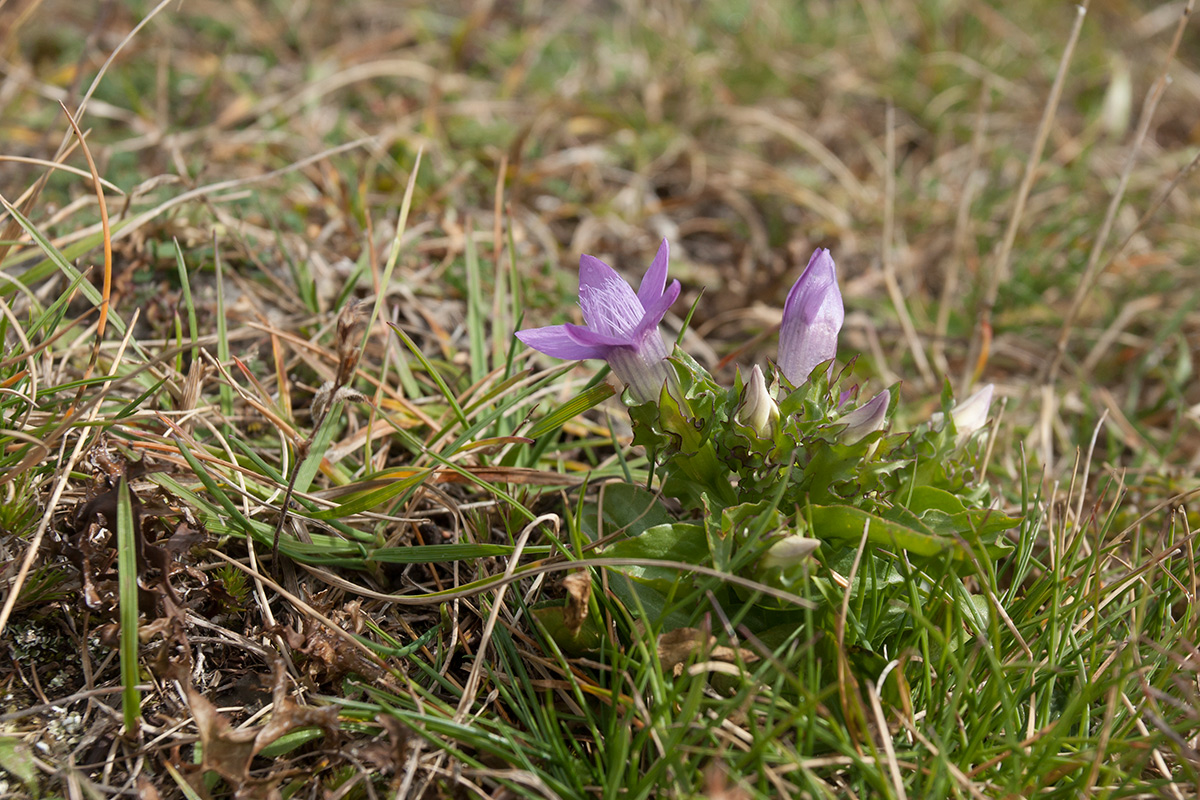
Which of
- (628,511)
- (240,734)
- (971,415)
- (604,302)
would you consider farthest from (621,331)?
(240,734)

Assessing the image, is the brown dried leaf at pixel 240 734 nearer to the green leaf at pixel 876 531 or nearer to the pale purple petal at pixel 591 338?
the pale purple petal at pixel 591 338

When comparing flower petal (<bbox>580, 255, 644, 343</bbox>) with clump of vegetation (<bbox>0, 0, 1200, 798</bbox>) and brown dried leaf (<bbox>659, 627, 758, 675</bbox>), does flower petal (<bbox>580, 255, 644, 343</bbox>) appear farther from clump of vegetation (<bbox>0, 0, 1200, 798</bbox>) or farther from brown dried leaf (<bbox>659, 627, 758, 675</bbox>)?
brown dried leaf (<bbox>659, 627, 758, 675</bbox>)

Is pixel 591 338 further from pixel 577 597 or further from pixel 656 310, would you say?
pixel 577 597

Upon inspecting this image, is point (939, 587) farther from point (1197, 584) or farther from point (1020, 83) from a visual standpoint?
point (1020, 83)

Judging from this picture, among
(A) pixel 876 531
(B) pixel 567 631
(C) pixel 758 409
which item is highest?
(C) pixel 758 409

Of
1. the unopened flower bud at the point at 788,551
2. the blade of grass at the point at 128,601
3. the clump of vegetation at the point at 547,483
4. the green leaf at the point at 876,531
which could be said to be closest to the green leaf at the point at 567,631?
the clump of vegetation at the point at 547,483

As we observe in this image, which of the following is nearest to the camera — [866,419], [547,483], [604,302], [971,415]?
[866,419]

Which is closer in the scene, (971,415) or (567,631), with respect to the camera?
(567,631)
